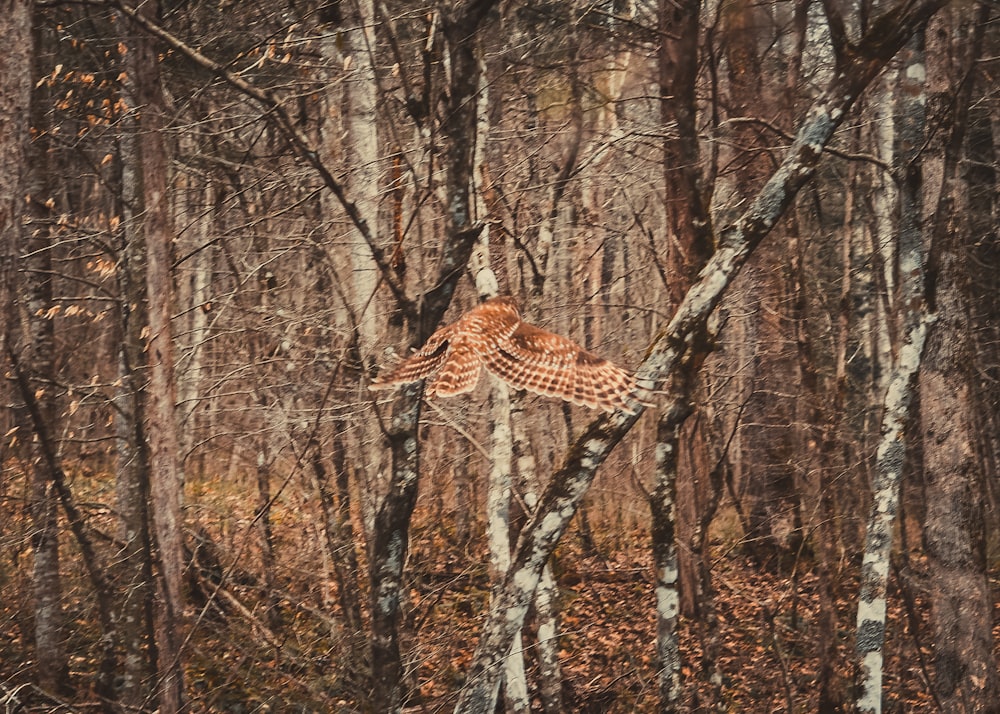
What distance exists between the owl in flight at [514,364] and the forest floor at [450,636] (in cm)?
367

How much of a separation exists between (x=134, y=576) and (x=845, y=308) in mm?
8207

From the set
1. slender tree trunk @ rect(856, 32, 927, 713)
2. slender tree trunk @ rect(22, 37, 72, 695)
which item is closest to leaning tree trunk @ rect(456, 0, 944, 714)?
slender tree trunk @ rect(856, 32, 927, 713)

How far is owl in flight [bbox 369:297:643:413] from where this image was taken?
5094 mm

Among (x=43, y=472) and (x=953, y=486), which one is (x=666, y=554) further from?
(x=43, y=472)

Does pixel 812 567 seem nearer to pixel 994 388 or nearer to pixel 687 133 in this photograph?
pixel 994 388

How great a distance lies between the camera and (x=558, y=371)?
17.2 ft

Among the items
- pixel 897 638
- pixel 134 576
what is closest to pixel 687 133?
pixel 134 576

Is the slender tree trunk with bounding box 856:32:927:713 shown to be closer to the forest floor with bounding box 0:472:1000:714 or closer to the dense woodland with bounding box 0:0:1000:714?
the dense woodland with bounding box 0:0:1000:714

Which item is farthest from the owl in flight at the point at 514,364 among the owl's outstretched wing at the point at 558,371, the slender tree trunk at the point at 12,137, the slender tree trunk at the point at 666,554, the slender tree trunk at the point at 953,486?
the slender tree trunk at the point at 953,486

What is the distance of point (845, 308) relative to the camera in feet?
34.7

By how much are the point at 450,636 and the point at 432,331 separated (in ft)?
15.0

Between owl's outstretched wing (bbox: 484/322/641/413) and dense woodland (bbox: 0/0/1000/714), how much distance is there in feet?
1.88

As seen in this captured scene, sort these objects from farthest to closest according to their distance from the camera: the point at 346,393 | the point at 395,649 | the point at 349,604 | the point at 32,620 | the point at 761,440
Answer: the point at 761,440 → the point at 32,620 → the point at 346,393 → the point at 349,604 → the point at 395,649

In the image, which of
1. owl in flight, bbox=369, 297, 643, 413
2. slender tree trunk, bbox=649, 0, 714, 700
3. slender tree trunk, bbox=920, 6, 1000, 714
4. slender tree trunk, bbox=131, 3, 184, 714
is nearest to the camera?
owl in flight, bbox=369, 297, 643, 413
